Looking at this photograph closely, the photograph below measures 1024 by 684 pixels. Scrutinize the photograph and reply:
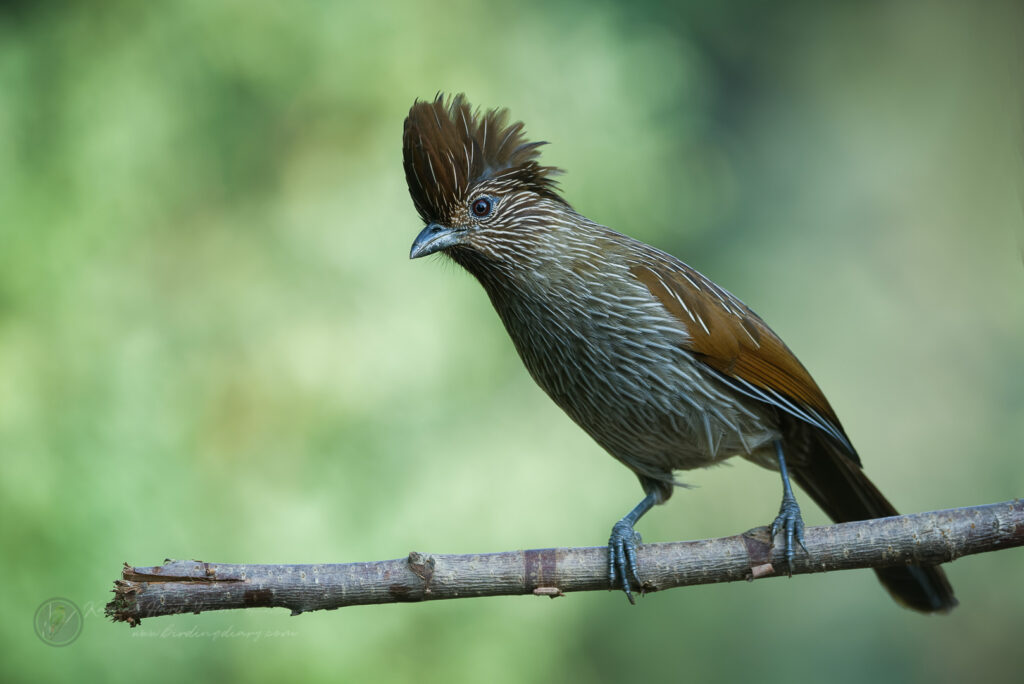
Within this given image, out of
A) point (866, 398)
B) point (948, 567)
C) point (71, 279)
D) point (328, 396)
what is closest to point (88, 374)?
point (71, 279)

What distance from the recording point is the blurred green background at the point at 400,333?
4484 millimetres

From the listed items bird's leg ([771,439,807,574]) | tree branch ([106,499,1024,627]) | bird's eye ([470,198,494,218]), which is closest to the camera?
tree branch ([106,499,1024,627])

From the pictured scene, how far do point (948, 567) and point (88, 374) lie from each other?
4.64 meters

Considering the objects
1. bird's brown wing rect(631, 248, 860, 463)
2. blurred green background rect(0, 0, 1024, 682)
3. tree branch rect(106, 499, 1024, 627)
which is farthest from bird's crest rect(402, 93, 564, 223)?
blurred green background rect(0, 0, 1024, 682)

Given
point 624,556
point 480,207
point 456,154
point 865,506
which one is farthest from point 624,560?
point 456,154

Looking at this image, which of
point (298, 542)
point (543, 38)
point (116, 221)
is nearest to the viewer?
point (298, 542)

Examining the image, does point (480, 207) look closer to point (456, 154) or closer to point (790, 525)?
point (456, 154)

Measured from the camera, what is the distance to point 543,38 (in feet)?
17.3

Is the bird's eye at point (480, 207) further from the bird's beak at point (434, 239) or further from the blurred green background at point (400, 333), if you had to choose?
the blurred green background at point (400, 333)

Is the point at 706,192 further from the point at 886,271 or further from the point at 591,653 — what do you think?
the point at 591,653

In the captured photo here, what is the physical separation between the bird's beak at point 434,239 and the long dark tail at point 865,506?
134 cm

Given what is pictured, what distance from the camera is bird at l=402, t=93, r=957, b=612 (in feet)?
8.28

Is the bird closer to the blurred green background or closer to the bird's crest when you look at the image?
the bird's crest

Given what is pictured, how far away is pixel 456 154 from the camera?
252 centimetres
